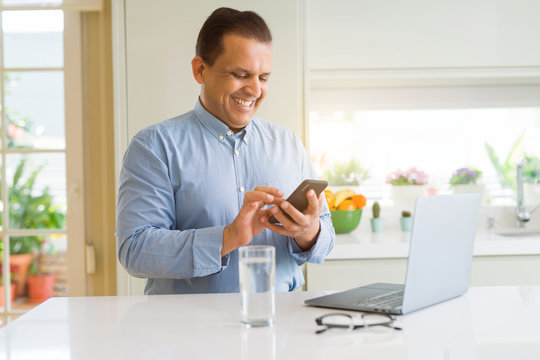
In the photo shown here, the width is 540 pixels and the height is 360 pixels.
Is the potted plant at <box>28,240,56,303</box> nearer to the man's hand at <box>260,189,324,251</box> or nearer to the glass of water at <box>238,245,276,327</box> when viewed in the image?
the man's hand at <box>260,189,324,251</box>

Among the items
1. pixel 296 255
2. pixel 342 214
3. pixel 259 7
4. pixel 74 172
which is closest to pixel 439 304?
pixel 296 255

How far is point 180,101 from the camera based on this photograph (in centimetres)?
258

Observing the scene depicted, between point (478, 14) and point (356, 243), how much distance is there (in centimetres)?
118

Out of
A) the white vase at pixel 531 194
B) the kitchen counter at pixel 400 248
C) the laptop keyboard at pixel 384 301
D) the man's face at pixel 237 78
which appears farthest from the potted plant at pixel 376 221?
the laptop keyboard at pixel 384 301

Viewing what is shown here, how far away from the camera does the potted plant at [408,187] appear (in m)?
3.13

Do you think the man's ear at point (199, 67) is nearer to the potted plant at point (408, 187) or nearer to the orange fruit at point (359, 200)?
the orange fruit at point (359, 200)

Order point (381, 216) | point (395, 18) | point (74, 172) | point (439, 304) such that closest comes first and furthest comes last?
point (439, 304)
point (395, 18)
point (74, 172)
point (381, 216)

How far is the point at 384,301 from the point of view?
4.07ft

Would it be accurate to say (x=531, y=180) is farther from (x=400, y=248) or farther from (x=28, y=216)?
(x=28, y=216)

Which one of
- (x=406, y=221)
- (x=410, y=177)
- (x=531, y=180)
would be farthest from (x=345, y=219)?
(x=531, y=180)

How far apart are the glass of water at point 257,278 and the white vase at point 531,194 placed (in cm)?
252

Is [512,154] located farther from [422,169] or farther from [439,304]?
[439,304]

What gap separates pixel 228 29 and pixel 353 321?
2.83 feet

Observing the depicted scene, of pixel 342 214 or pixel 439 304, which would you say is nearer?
pixel 439 304
